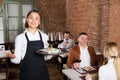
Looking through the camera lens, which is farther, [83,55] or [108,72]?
[83,55]

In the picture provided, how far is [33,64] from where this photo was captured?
2344mm

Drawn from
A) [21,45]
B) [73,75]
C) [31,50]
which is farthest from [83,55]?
[21,45]

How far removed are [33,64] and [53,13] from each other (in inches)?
205

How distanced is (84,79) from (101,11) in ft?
8.01

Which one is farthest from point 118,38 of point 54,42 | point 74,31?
point 54,42

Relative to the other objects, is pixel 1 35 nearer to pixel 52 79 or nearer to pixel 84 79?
pixel 52 79

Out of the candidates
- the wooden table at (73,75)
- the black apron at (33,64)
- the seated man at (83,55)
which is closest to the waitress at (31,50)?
the black apron at (33,64)

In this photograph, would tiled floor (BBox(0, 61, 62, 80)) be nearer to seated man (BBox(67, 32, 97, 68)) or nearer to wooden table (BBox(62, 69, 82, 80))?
seated man (BBox(67, 32, 97, 68))

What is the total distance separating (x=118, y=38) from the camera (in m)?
3.88

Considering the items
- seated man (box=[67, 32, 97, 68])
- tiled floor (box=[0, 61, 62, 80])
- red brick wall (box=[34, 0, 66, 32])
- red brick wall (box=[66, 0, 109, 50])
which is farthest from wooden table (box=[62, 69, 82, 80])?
red brick wall (box=[34, 0, 66, 32])

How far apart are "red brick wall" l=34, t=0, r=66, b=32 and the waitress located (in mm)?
4999

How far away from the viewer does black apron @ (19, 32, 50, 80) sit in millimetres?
2312

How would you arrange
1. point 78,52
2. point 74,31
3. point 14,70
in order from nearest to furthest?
point 78,52, point 14,70, point 74,31

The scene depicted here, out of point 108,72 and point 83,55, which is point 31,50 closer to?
point 108,72
